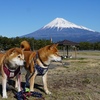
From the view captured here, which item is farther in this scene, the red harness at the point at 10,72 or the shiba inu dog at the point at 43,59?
the shiba inu dog at the point at 43,59

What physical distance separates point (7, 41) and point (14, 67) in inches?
1870

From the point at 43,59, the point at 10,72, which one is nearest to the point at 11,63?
the point at 10,72

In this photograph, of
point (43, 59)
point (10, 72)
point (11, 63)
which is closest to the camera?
point (11, 63)

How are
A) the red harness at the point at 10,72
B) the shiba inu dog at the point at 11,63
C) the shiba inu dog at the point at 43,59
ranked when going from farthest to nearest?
the shiba inu dog at the point at 43,59 < the red harness at the point at 10,72 < the shiba inu dog at the point at 11,63

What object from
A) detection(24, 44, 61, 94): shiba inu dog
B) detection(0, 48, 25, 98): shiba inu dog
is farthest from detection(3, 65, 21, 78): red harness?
detection(24, 44, 61, 94): shiba inu dog

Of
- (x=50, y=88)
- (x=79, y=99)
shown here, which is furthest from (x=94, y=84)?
(x=79, y=99)

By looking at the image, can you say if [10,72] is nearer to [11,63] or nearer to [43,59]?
[11,63]

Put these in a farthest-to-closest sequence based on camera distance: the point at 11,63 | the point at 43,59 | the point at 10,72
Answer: the point at 43,59 → the point at 10,72 → the point at 11,63

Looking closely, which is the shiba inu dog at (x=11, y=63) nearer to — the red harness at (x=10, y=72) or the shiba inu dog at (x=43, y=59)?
the red harness at (x=10, y=72)

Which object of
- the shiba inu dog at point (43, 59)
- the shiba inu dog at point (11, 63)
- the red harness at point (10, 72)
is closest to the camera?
the shiba inu dog at point (11, 63)

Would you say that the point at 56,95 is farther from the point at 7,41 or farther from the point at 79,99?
the point at 7,41

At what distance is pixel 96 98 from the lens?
7.29 meters

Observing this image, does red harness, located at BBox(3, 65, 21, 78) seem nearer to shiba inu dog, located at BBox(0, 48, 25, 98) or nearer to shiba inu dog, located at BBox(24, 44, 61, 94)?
shiba inu dog, located at BBox(0, 48, 25, 98)

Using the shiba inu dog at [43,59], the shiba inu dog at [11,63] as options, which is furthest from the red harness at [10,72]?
the shiba inu dog at [43,59]
